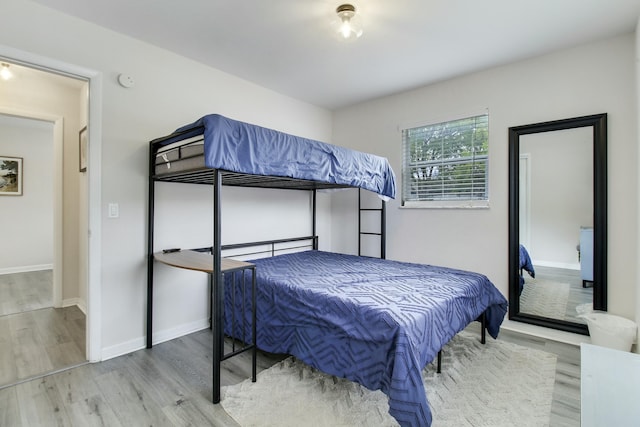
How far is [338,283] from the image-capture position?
228 cm

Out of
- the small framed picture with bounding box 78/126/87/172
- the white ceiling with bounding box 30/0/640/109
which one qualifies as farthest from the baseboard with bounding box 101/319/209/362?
the white ceiling with bounding box 30/0/640/109

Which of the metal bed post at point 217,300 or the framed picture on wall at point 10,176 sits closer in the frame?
the metal bed post at point 217,300

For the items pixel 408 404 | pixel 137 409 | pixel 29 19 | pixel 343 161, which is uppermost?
pixel 29 19

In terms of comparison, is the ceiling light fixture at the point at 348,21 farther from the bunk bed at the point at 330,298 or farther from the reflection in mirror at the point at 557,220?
the reflection in mirror at the point at 557,220

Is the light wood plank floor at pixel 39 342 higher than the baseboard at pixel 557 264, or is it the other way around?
the baseboard at pixel 557 264

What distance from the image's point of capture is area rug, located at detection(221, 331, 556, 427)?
168 centimetres

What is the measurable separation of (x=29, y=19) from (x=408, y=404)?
10.6ft

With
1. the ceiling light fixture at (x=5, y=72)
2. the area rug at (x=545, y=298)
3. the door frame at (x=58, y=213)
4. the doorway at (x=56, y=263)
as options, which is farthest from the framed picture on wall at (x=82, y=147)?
the area rug at (x=545, y=298)

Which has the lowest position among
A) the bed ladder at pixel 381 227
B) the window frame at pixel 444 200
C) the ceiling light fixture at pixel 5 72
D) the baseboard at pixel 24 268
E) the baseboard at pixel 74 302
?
the baseboard at pixel 74 302

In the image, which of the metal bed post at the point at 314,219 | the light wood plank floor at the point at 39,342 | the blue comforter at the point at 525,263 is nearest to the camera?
the light wood plank floor at the point at 39,342

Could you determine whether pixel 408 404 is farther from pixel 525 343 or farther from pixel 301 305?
pixel 525 343

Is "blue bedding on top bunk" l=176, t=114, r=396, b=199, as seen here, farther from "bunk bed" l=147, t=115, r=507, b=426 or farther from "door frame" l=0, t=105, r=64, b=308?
"door frame" l=0, t=105, r=64, b=308

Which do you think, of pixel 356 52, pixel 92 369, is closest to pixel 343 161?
pixel 356 52

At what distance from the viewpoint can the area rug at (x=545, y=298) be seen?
279cm
